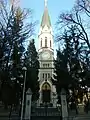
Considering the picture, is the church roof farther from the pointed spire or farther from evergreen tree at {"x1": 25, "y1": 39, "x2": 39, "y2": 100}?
evergreen tree at {"x1": 25, "y1": 39, "x2": 39, "y2": 100}

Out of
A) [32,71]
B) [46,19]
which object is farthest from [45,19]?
[32,71]

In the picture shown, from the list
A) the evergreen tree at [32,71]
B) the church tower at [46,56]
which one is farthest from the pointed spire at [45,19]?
the evergreen tree at [32,71]

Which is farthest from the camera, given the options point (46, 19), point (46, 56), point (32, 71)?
point (46, 19)

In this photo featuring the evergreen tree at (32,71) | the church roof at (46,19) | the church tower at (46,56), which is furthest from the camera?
the church roof at (46,19)

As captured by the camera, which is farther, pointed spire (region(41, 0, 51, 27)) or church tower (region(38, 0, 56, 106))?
pointed spire (region(41, 0, 51, 27))

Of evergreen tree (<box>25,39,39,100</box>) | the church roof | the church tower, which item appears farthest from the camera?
the church roof

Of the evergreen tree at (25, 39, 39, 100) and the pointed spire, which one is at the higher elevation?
the pointed spire

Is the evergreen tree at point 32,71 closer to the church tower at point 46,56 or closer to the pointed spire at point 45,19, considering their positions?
the church tower at point 46,56

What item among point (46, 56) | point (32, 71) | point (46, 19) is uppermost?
point (46, 19)

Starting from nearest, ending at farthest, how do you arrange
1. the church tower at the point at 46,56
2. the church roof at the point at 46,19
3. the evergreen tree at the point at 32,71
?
the evergreen tree at the point at 32,71 → the church tower at the point at 46,56 → the church roof at the point at 46,19

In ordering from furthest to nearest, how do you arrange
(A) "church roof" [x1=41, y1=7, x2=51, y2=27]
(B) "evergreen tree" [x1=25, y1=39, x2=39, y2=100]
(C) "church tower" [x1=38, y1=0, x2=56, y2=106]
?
(A) "church roof" [x1=41, y1=7, x2=51, y2=27] < (C) "church tower" [x1=38, y1=0, x2=56, y2=106] < (B) "evergreen tree" [x1=25, y1=39, x2=39, y2=100]

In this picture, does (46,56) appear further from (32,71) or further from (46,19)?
(32,71)

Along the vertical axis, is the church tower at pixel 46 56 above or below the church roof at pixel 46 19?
below

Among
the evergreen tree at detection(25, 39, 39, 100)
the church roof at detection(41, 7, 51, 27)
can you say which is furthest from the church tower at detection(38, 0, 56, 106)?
the evergreen tree at detection(25, 39, 39, 100)
